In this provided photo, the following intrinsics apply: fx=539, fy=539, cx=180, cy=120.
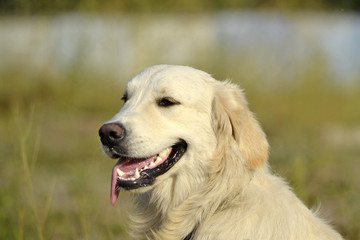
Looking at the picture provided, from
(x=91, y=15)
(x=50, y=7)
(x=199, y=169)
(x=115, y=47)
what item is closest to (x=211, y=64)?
(x=115, y=47)

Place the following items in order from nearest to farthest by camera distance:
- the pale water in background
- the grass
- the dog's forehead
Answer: the dog's forehead, the grass, the pale water in background

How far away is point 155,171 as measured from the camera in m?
3.36

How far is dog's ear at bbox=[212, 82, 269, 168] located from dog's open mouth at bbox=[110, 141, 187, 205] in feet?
0.95

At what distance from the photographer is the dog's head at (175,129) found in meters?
3.29

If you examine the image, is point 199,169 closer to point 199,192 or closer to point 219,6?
point 199,192

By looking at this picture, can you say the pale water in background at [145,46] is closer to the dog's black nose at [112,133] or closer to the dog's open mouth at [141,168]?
the dog's open mouth at [141,168]

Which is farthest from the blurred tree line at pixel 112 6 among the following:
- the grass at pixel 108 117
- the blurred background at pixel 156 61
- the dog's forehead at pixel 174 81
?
the dog's forehead at pixel 174 81

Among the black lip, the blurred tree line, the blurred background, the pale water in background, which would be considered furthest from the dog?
the pale water in background

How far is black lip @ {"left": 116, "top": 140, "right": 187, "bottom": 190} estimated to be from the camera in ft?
10.7

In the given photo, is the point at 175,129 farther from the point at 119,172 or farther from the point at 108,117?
the point at 108,117

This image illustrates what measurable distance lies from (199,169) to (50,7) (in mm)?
7613

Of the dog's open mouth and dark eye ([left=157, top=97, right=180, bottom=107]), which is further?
dark eye ([left=157, top=97, right=180, bottom=107])

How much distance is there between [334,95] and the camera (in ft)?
35.6

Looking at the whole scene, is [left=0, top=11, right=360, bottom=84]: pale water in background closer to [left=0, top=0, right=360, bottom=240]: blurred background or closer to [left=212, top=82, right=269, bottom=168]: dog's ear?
[left=0, top=0, right=360, bottom=240]: blurred background
